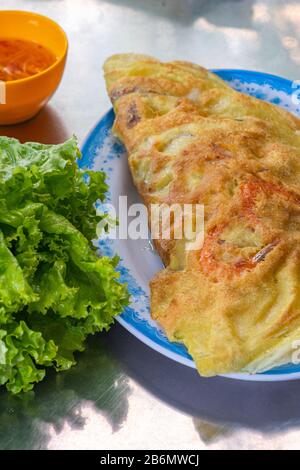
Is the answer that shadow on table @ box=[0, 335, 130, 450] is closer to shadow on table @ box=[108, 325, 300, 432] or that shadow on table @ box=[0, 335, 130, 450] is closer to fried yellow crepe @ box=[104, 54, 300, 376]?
shadow on table @ box=[108, 325, 300, 432]

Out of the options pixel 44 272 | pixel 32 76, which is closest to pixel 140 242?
pixel 44 272

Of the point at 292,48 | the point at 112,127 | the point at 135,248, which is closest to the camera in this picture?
the point at 135,248

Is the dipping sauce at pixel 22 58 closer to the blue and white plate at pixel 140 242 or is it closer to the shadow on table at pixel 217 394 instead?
the blue and white plate at pixel 140 242

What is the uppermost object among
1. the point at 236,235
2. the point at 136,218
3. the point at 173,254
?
the point at 236,235

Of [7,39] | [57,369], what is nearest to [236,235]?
[57,369]

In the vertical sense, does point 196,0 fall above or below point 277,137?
below
